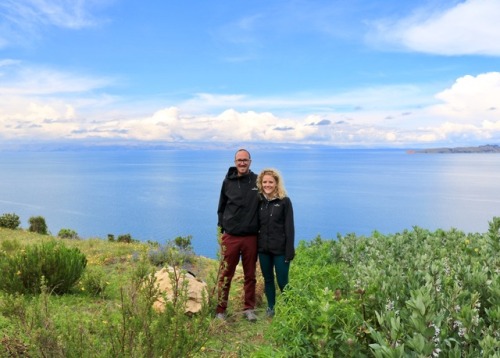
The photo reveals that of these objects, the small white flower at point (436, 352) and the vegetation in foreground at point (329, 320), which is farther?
the vegetation in foreground at point (329, 320)

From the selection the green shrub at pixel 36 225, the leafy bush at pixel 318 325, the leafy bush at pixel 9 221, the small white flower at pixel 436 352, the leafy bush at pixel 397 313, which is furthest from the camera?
the green shrub at pixel 36 225

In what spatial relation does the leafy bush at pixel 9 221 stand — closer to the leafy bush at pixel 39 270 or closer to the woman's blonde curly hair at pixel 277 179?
the leafy bush at pixel 39 270

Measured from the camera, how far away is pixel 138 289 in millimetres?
3771

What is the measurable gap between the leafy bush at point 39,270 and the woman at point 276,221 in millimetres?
4370

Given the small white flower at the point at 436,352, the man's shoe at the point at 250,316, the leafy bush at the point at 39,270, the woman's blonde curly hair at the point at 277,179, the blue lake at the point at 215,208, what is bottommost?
the blue lake at the point at 215,208

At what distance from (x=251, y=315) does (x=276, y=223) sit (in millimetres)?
1795

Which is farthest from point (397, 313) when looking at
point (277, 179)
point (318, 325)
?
point (277, 179)

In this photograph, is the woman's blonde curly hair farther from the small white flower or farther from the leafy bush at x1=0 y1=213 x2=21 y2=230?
the leafy bush at x1=0 y1=213 x2=21 y2=230

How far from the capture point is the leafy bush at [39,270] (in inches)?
324

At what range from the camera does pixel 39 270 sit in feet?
27.2

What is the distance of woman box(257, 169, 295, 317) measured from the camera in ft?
21.5

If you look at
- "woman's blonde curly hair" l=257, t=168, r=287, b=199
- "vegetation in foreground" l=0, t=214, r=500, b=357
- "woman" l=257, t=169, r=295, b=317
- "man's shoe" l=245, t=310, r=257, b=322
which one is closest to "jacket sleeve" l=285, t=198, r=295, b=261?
"woman" l=257, t=169, r=295, b=317

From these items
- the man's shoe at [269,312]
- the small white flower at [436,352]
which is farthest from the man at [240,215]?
the small white flower at [436,352]

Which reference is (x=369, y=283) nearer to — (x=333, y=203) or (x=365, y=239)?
(x=365, y=239)
